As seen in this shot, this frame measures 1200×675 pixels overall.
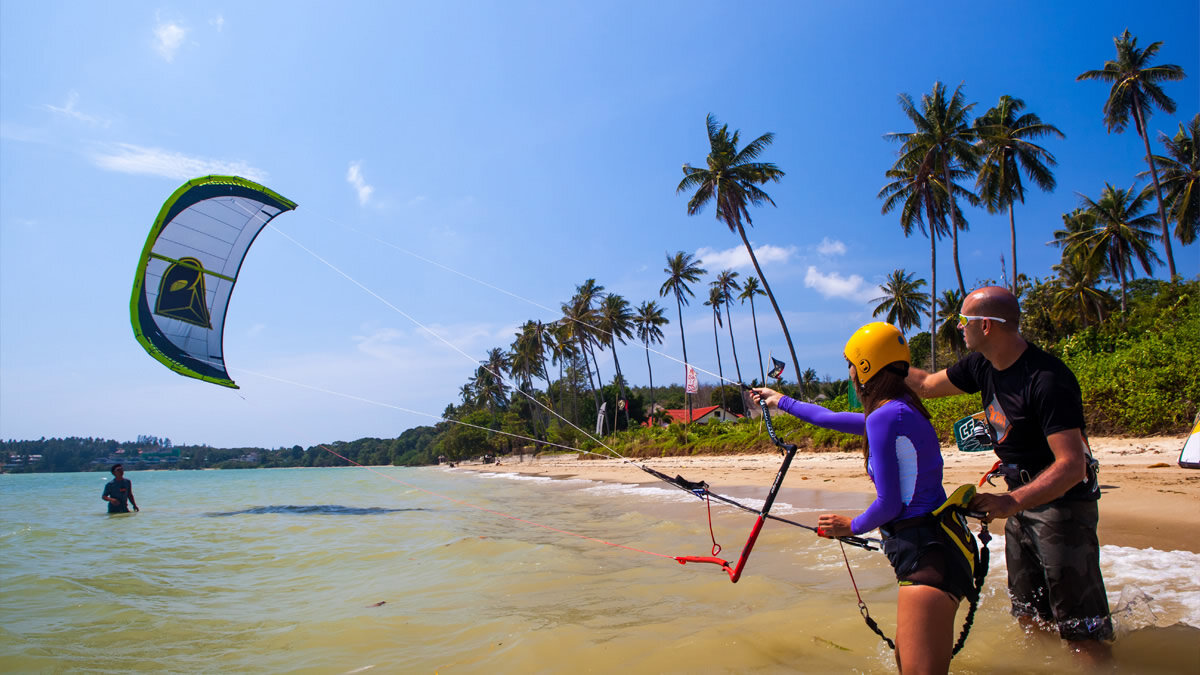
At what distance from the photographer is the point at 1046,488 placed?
7.73ft

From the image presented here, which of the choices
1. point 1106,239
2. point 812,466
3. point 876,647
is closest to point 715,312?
point 1106,239

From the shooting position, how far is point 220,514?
17.0 meters

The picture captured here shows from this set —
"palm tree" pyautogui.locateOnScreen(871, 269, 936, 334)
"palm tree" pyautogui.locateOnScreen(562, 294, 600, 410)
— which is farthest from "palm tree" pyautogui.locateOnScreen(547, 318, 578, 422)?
"palm tree" pyautogui.locateOnScreen(871, 269, 936, 334)

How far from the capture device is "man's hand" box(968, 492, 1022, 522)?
2.30 meters

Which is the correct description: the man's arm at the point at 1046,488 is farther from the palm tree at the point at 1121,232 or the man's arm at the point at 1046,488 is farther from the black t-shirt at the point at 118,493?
the palm tree at the point at 1121,232

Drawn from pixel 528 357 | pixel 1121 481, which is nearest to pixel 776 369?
pixel 1121 481

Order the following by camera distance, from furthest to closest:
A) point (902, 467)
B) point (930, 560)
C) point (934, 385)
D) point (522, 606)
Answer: point (522, 606) → point (934, 385) → point (902, 467) → point (930, 560)

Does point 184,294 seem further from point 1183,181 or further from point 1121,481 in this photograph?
point 1183,181

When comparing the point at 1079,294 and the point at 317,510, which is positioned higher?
the point at 1079,294

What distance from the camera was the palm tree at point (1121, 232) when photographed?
36344 mm

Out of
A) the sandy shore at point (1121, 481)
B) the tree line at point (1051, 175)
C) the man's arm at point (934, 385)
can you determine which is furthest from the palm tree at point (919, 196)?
the man's arm at point (934, 385)

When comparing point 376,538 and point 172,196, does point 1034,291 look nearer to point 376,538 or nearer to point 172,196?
point 376,538

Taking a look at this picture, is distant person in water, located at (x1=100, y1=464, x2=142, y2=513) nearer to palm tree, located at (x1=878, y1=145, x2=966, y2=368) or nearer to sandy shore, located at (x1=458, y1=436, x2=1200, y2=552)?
sandy shore, located at (x1=458, y1=436, x2=1200, y2=552)

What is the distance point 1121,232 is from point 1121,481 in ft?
126
